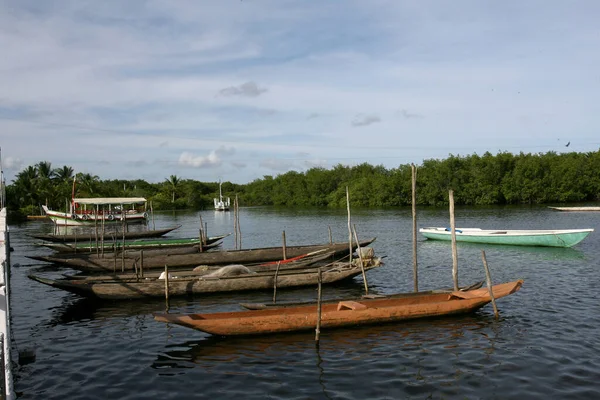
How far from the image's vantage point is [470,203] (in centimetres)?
9094

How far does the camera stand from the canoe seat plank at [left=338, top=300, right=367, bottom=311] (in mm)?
14788

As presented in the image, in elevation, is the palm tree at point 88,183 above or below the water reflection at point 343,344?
above

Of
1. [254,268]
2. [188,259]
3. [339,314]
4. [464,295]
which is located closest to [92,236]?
[188,259]

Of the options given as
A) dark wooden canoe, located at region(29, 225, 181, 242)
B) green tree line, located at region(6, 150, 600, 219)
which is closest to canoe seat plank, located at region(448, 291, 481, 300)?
dark wooden canoe, located at region(29, 225, 181, 242)

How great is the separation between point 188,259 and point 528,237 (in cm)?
2203

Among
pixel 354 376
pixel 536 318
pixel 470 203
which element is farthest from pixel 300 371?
pixel 470 203

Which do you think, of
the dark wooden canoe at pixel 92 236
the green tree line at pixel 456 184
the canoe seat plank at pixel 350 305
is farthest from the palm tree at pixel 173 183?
the canoe seat plank at pixel 350 305

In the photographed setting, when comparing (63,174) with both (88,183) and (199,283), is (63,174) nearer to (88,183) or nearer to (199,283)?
(88,183)

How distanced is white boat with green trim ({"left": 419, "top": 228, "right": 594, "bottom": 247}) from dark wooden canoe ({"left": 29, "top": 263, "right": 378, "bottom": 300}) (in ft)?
54.5

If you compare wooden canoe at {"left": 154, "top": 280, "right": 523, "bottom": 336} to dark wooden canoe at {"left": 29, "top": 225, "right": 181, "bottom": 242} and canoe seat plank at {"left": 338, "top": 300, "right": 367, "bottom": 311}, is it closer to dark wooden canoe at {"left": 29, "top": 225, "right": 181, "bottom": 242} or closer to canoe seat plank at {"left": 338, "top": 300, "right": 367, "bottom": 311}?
canoe seat plank at {"left": 338, "top": 300, "right": 367, "bottom": 311}

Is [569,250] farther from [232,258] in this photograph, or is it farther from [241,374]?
[241,374]

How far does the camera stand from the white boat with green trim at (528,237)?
31.2 m

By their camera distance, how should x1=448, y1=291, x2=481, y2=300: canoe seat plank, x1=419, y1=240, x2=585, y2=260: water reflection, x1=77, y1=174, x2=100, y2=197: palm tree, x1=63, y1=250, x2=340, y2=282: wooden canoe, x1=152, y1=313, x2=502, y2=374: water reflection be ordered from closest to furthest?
x1=152, y1=313, x2=502, y2=374: water reflection < x1=448, y1=291, x2=481, y2=300: canoe seat plank < x1=63, y1=250, x2=340, y2=282: wooden canoe < x1=419, y1=240, x2=585, y2=260: water reflection < x1=77, y1=174, x2=100, y2=197: palm tree

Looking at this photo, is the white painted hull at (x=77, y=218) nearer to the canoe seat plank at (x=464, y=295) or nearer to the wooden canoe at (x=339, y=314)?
the wooden canoe at (x=339, y=314)
